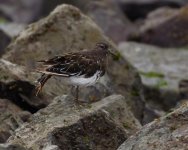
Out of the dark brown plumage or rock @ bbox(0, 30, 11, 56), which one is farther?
rock @ bbox(0, 30, 11, 56)

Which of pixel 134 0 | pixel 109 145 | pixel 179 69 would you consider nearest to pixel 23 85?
pixel 109 145

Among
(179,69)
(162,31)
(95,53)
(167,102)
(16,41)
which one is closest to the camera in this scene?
(95,53)

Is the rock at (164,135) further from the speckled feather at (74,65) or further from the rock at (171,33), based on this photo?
the rock at (171,33)

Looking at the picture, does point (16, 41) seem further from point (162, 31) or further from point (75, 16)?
point (162, 31)

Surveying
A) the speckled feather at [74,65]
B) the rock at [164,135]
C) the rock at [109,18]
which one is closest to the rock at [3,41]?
the rock at [109,18]

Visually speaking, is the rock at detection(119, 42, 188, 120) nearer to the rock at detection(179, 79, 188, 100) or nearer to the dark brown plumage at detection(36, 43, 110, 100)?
the rock at detection(179, 79, 188, 100)

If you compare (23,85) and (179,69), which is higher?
(23,85)

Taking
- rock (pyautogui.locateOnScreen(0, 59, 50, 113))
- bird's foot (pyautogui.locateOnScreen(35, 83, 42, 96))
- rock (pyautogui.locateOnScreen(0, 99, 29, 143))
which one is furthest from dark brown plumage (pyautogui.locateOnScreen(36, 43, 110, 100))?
rock (pyautogui.locateOnScreen(0, 59, 50, 113))
